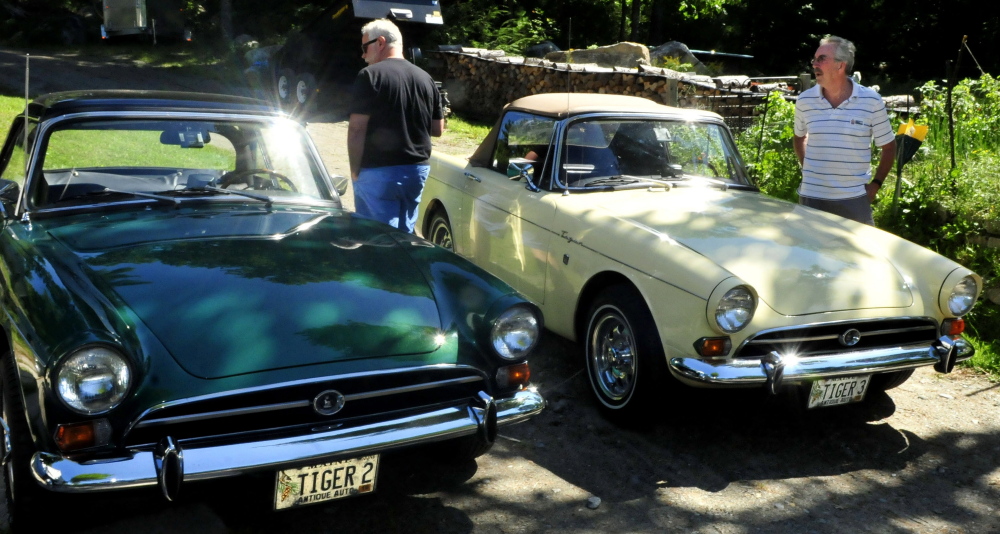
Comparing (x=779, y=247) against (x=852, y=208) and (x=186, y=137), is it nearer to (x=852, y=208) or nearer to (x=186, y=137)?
(x=852, y=208)

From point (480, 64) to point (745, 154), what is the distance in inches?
333

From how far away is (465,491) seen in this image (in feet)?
12.3

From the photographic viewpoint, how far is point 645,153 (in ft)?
17.6

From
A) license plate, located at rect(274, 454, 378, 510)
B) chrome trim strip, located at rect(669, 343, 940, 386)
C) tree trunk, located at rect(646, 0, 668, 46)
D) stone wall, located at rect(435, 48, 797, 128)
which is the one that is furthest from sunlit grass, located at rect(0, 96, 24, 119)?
tree trunk, located at rect(646, 0, 668, 46)

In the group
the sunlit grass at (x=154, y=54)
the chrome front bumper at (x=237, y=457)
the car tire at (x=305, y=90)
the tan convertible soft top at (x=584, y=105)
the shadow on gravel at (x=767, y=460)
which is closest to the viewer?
the chrome front bumper at (x=237, y=457)

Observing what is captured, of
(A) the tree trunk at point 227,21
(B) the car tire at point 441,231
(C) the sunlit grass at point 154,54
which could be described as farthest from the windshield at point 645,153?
(A) the tree trunk at point 227,21

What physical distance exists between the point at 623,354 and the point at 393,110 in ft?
7.14

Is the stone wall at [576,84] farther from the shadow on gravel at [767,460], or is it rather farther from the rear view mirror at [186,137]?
the rear view mirror at [186,137]

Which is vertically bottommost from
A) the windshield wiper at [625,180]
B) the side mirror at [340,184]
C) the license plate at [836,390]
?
the license plate at [836,390]

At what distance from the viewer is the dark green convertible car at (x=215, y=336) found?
2.73 metres

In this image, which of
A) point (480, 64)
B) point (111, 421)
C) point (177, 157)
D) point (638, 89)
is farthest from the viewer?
point (480, 64)

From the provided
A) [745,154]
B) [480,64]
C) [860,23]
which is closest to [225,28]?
[480,64]

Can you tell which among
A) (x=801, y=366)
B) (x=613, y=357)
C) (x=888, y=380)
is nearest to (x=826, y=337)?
(x=801, y=366)

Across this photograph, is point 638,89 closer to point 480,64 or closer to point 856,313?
point 480,64
